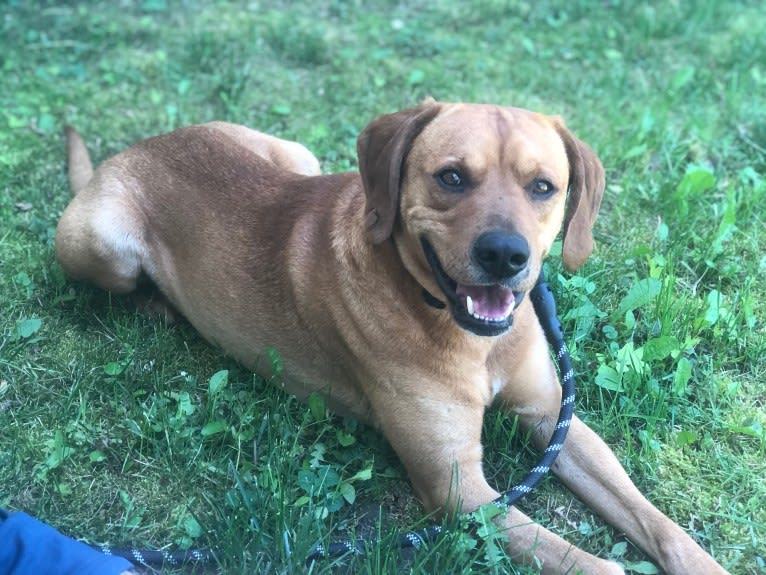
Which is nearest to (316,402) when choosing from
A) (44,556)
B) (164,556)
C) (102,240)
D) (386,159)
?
(164,556)

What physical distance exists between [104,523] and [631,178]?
3.71 m

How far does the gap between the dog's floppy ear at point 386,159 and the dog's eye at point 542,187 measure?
0.50 metres

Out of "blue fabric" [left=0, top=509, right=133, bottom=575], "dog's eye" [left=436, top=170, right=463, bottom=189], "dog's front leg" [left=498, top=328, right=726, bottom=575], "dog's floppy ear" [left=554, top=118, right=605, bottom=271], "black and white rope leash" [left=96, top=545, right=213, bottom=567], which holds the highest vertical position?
"dog's eye" [left=436, top=170, right=463, bottom=189]

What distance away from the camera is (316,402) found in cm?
360

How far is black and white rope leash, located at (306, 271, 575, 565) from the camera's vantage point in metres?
2.98

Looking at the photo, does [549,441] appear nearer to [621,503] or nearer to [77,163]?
[621,503]

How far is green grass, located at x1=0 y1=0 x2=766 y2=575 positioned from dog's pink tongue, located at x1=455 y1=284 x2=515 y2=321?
742 millimetres

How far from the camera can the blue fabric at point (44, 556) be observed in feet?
8.56

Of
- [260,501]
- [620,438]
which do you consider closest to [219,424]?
[260,501]

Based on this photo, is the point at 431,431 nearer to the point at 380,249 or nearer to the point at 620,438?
the point at 380,249

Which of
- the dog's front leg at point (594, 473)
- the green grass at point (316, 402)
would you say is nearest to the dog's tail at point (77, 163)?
the green grass at point (316, 402)

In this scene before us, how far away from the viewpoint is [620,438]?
3.61 m

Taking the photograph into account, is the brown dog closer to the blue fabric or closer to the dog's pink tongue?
the dog's pink tongue

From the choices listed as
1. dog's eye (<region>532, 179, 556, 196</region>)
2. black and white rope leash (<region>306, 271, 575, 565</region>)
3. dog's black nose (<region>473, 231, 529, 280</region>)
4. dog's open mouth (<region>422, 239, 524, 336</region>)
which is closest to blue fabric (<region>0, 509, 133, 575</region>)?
black and white rope leash (<region>306, 271, 575, 565</region>)
